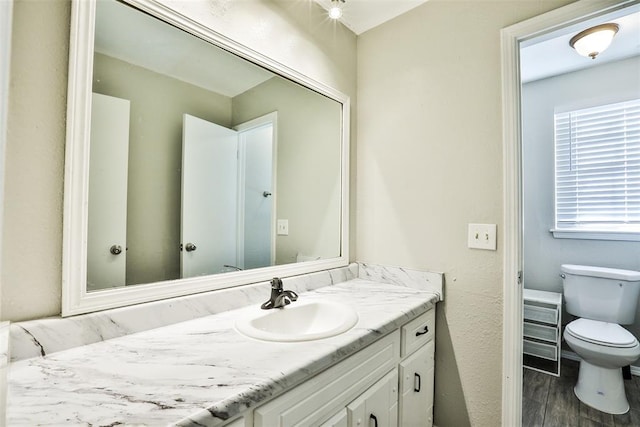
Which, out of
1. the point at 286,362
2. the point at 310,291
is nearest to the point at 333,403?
the point at 286,362

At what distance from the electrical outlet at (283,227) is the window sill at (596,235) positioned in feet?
7.62

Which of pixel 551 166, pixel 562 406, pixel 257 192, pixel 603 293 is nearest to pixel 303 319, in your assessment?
pixel 257 192

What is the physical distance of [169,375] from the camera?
678mm

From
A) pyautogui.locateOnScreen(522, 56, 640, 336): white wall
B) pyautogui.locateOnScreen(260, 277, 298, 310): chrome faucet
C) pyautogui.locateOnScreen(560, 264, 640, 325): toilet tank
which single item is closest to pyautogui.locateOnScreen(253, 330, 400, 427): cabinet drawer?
pyautogui.locateOnScreen(260, 277, 298, 310): chrome faucet

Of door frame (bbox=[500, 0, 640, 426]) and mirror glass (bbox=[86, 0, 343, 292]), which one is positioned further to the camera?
door frame (bbox=[500, 0, 640, 426])

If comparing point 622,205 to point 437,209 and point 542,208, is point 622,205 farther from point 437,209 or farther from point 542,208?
point 437,209

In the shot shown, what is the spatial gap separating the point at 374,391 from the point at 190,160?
108 cm

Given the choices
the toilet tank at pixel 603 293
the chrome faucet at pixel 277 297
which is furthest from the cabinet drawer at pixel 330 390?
the toilet tank at pixel 603 293

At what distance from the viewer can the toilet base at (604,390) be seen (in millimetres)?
1773

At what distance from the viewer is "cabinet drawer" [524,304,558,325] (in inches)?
85.7

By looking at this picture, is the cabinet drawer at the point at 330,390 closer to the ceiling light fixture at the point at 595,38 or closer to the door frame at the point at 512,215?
the door frame at the point at 512,215

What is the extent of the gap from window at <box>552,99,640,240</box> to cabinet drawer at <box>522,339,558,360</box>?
0.90 m

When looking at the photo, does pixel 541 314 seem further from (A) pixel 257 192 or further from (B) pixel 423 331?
(A) pixel 257 192

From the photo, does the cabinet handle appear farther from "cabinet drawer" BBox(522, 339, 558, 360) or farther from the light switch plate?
"cabinet drawer" BBox(522, 339, 558, 360)
